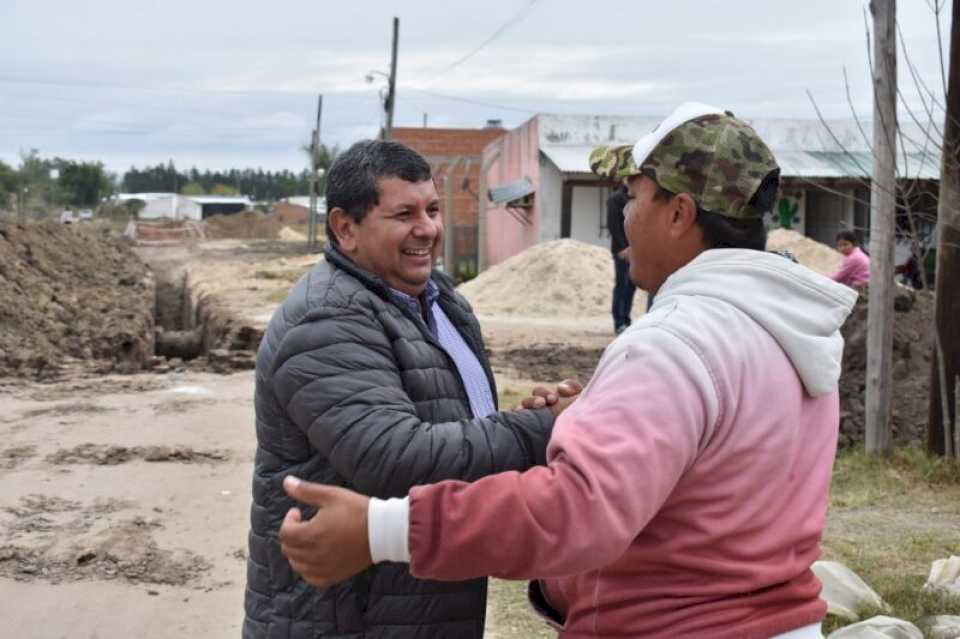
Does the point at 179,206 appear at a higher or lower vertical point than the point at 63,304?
higher

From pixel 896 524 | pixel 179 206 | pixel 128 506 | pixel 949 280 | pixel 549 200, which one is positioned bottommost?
pixel 128 506

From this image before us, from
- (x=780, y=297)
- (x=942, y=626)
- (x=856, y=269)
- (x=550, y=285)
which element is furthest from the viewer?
(x=550, y=285)

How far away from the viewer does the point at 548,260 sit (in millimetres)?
26203

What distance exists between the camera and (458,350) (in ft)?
9.34

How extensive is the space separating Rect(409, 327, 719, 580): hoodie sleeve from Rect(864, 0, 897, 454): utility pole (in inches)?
273

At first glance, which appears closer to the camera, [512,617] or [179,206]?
[512,617]

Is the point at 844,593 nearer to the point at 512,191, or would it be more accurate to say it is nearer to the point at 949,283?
the point at 949,283

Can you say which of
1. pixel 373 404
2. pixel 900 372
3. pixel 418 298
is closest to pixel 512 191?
pixel 900 372

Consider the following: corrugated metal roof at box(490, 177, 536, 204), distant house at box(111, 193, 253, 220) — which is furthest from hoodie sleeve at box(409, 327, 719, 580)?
distant house at box(111, 193, 253, 220)

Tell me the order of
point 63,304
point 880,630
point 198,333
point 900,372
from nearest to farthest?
1. point 880,630
2. point 900,372
3. point 63,304
4. point 198,333

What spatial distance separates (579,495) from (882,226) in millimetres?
7467

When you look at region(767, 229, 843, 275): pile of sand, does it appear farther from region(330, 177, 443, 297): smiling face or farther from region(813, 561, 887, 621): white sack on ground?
region(330, 177, 443, 297): smiling face

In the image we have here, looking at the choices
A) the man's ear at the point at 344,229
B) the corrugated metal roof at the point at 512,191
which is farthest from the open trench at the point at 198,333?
the man's ear at the point at 344,229

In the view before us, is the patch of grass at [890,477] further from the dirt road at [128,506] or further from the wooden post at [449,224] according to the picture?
the wooden post at [449,224]
